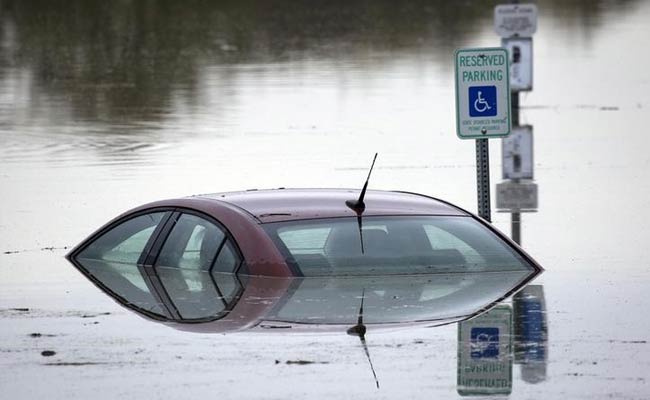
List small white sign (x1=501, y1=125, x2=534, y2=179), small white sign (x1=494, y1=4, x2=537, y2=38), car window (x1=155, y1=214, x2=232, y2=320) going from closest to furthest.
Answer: car window (x1=155, y1=214, x2=232, y2=320) < small white sign (x1=501, y1=125, x2=534, y2=179) < small white sign (x1=494, y1=4, x2=537, y2=38)

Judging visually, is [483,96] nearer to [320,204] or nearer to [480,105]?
[480,105]

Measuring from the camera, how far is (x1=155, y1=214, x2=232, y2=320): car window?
1271 cm

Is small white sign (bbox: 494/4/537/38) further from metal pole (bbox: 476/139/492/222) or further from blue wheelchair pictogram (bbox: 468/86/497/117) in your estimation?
metal pole (bbox: 476/139/492/222)

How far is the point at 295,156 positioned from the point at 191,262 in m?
12.3

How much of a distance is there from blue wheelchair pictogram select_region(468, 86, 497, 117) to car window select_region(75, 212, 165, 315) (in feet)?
12.2

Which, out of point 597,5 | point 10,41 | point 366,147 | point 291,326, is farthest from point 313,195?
point 597,5

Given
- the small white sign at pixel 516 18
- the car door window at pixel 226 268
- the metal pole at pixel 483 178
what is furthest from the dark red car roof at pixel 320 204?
the small white sign at pixel 516 18

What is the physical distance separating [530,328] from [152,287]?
2723 millimetres

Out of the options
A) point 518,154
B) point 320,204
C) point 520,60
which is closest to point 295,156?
point 518,154

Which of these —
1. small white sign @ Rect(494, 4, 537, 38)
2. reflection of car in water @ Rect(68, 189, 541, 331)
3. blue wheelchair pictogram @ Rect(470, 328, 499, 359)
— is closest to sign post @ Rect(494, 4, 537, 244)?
small white sign @ Rect(494, 4, 537, 38)

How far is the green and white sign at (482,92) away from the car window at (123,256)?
11.7 ft

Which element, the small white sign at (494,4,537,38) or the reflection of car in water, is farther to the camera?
the small white sign at (494,4,537,38)

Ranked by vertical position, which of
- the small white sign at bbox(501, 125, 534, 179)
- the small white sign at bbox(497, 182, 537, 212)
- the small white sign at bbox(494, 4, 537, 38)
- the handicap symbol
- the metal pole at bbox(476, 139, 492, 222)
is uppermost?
the handicap symbol

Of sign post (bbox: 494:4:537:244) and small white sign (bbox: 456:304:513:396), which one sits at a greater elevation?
small white sign (bbox: 456:304:513:396)
